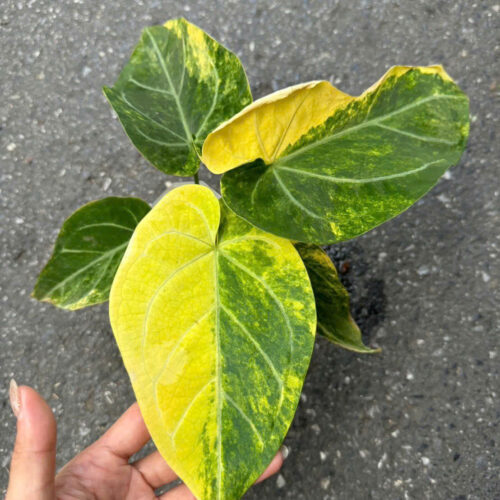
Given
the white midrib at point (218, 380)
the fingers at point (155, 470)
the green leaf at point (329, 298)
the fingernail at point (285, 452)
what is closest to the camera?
the white midrib at point (218, 380)

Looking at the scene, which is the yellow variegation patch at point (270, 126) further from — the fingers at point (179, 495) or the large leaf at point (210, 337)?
the fingers at point (179, 495)

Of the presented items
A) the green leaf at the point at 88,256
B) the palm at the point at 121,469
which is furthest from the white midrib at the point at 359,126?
the palm at the point at 121,469

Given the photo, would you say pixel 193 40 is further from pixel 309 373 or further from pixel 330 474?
pixel 330 474

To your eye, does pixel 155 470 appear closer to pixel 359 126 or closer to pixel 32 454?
pixel 32 454

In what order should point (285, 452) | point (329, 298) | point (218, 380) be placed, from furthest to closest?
1. point (285, 452)
2. point (329, 298)
3. point (218, 380)

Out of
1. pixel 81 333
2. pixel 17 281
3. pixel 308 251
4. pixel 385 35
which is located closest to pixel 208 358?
pixel 308 251

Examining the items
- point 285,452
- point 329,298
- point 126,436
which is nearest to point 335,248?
point 329,298
